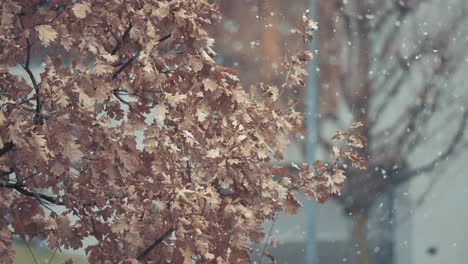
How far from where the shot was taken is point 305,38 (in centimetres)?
833

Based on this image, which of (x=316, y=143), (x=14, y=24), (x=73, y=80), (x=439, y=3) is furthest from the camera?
(x=439, y=3)

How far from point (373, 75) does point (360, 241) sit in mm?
3067

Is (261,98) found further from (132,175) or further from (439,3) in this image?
(439,3)

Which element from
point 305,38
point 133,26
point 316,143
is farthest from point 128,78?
point 316,143

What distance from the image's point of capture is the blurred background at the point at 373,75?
829 inches

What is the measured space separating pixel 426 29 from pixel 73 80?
1500 cm

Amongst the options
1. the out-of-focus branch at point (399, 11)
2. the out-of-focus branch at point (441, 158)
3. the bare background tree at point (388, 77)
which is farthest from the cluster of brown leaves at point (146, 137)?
the out-of-focus branch at point (441, 158)

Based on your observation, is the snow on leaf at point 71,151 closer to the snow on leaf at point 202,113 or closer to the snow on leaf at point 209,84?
the snow on leaf at point 202,113

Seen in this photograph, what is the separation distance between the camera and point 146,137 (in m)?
7.59

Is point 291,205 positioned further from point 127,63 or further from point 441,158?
point 441,158

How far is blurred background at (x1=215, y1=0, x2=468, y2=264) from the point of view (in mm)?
21062

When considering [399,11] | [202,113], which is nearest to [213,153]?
[202,113]

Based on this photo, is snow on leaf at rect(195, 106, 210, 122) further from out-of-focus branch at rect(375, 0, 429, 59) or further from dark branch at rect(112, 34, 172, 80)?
out-of-focus branch at rect(375, 0, 429, 59)

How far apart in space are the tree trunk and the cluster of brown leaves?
14.0 meters
